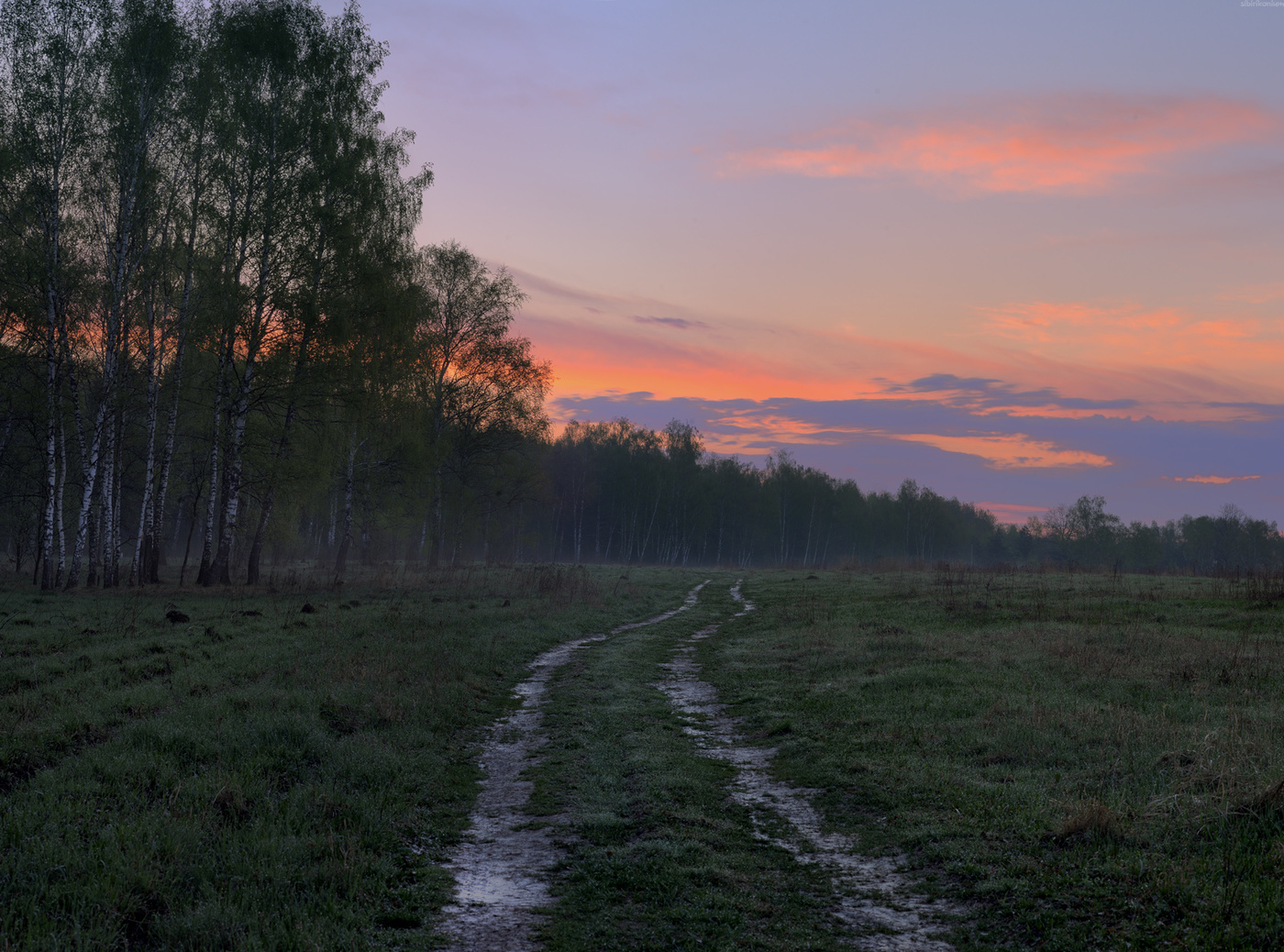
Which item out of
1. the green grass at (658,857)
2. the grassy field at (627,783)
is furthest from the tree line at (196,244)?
the green grass at (658,857)

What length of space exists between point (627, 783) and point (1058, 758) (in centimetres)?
608

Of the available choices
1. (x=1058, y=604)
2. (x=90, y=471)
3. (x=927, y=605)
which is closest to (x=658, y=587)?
(x=927, y=605)

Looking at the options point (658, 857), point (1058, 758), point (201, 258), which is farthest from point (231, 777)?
point (201, 258)

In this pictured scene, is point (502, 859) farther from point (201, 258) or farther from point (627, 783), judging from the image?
point (201, 258)

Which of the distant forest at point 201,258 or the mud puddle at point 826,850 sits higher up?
the distant forest at point 201,258

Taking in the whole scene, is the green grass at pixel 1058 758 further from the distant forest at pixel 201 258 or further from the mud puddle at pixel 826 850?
the distant forest at pixel 201 258

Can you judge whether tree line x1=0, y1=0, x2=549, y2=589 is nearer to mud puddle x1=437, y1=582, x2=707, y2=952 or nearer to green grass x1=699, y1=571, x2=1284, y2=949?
green grass x1=699, y1=571, x2=1284, y2=949

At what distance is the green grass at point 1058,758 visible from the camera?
641 centimetres

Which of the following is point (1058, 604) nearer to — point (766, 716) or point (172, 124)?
point (766, 716)

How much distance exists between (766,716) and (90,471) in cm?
2510

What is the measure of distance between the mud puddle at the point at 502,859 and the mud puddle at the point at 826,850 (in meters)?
2.65

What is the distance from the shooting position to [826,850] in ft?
27.4

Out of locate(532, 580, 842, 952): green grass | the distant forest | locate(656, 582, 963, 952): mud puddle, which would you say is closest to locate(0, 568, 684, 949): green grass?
locate(532, 580, 842, 952): green grass

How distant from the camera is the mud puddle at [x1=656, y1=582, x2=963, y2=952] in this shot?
254 inches
